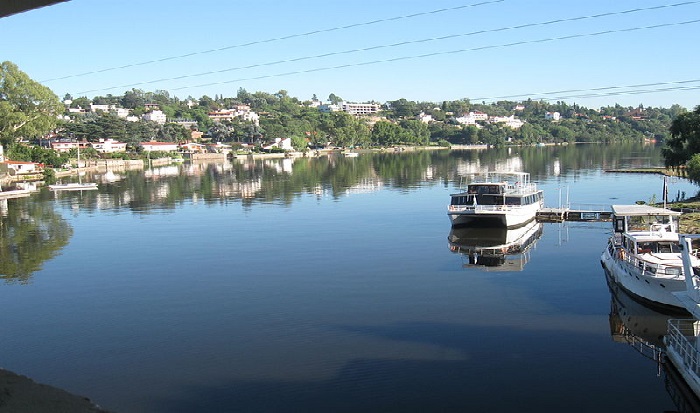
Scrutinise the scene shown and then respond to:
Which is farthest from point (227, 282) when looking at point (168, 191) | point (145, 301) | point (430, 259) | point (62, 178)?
point (62, 178)

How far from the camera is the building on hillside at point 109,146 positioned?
142375 mm

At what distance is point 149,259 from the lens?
1314 inches

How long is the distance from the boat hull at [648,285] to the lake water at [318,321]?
0.57 metres

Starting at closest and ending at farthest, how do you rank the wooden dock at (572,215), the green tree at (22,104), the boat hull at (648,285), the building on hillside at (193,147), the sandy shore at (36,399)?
the sandy shore at (36,399) → the boat hull at (648,285) → the wooden dock at (572,215) → the green tree at (22,104) → the building on hillside at (193,147)

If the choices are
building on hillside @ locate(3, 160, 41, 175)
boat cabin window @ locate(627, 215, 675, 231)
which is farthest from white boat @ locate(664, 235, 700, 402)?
building on hillside @ locate(3, 160, 41, 175)

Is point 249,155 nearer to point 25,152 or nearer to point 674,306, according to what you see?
point 25,152

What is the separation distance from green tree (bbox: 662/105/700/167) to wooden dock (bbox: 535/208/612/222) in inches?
565

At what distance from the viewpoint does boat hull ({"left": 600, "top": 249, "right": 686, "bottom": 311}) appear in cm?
2094

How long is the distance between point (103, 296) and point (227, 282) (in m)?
5.00

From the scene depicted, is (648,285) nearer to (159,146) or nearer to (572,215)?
(572,215)

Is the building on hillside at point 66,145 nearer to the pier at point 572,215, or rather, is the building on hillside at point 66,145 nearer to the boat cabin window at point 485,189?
the boat cabin window at point 485,189

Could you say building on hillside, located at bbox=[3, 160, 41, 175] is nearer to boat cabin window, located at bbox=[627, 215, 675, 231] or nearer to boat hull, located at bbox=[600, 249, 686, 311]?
boat cabin window, located at bbox=[627, 215, 675, 231]

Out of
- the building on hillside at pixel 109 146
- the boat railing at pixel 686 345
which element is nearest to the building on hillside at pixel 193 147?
the building on hillside at pixel 109 146

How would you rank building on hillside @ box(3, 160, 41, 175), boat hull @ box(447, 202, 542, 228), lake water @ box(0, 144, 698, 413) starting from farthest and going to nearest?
building on hillside @ box(3, 160, 41, 175)
boat hull @ box(447, 202, 542, 228)
lake water @ box(0, 144, 698, 413)
